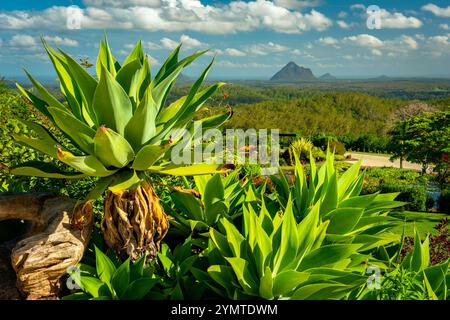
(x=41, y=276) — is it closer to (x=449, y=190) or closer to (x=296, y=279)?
(x=296, y=279)

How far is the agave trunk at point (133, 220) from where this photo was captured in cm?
261

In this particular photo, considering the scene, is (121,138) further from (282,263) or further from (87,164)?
(282,263)

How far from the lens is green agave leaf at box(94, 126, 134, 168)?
2.25 metres

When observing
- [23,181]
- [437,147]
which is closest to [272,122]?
[437,147]

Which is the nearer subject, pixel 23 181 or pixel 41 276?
pixel 41 276

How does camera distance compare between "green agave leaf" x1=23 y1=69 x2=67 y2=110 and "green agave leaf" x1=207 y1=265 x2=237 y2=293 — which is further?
"green agave leaf" x1=23 y1=69 x2=67 y2=110

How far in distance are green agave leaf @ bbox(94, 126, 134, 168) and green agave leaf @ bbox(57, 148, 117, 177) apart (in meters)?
0.05

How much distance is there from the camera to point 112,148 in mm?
2324

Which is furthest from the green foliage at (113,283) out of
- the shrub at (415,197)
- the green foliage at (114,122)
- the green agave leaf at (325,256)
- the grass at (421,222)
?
the shrub at (415,197)

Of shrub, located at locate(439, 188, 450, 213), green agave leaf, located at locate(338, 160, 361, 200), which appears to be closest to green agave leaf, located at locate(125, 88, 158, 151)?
green agave leaf, located at locate(338, 160, 361, 200)

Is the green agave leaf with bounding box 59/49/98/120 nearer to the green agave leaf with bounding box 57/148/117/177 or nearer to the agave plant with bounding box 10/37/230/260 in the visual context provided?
the agave plant with bounding box 10/37/230/260
